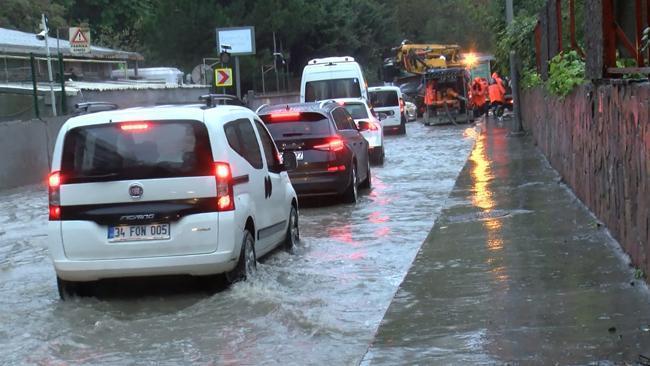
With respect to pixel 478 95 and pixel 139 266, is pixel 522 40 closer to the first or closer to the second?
pixel 478 95

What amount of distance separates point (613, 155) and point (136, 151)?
4.53 meters

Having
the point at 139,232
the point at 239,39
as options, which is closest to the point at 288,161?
the point at 139,232

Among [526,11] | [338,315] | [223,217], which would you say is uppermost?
[526,11]

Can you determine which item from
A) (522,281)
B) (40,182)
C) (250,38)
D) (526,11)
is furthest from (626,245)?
(250,38)

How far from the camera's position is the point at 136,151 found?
307 inches

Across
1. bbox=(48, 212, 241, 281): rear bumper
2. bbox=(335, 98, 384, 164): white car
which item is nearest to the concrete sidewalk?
bbox=(48, 212, 241, 281): rear bumper

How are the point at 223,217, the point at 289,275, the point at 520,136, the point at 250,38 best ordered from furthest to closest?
the point at 250,38
the point at 520,136
the point at 289,275
the point at 223,217

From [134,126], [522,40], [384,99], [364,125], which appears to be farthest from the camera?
[384,99]

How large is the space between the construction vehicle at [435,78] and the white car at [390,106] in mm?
3646

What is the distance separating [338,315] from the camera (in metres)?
7.26

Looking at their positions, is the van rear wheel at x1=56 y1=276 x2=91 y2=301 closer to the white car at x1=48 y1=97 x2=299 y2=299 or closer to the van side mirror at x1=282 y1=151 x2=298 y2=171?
the white car at x1=48 y1=97 x2=299 y2=299

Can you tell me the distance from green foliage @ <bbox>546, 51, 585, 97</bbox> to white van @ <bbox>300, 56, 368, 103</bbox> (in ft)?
43.1

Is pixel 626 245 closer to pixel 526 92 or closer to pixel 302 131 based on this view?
pixel 302 131

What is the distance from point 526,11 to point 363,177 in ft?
56.3
